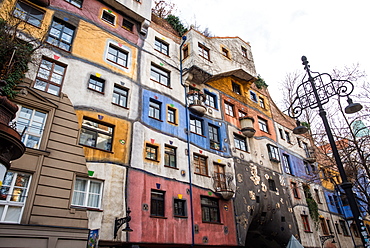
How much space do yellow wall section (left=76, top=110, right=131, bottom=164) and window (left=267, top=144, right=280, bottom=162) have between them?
13.1 meters

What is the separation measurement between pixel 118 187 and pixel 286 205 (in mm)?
14300

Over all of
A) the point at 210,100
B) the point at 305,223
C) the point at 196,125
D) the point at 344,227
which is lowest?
the point at 344,227

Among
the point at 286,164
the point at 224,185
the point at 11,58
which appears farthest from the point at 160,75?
the point at 286,164

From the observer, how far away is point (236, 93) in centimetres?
2236

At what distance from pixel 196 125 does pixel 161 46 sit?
6.05 metres

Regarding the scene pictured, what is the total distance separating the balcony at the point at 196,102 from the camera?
674 inches

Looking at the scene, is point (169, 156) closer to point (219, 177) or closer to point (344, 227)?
point (219, 177)

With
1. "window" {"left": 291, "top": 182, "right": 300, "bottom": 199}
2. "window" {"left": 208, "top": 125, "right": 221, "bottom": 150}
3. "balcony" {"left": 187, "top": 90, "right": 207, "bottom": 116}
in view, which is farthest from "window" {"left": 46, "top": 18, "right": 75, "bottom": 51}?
"window" {"left": 291, "top": 182, "right": 300, "bottom": 199}

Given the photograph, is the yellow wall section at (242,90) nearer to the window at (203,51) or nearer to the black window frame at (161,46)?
the window at (203,51)

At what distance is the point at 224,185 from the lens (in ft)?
54.1

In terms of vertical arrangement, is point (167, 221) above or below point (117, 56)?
A: below

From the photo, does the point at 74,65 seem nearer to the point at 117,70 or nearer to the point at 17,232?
the point at 117,70

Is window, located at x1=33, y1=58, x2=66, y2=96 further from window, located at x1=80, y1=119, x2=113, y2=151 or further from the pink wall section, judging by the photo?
the pink wall section

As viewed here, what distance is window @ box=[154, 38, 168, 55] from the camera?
1814 centimetres
